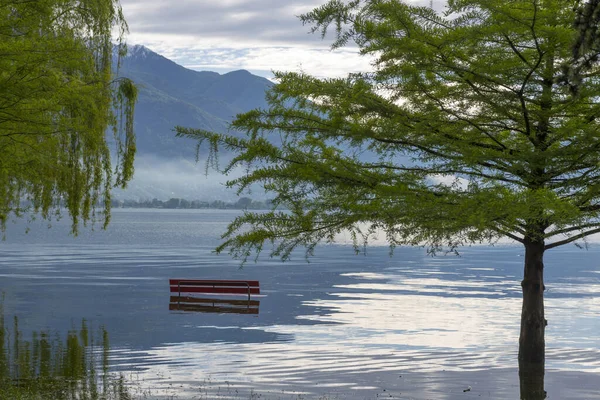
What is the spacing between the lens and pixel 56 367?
22.0 metres

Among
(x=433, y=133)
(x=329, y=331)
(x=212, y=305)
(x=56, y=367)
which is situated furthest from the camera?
(x=212, y=305)

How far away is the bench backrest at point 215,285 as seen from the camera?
4312 centimetres

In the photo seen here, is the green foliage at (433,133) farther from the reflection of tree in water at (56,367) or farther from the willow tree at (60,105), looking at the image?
the reflection of tree in water at (56,367)

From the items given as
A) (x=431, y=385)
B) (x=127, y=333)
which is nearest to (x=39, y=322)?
(x=127, y=333)

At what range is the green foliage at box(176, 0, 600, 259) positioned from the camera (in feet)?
48.7

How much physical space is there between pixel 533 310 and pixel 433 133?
5.93 m

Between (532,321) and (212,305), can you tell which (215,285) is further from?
(532,321)

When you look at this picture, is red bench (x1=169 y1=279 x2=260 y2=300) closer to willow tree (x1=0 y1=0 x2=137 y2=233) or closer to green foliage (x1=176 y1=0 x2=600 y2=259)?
willow tree (x1=0 y1=0 x2=137 y2=233)

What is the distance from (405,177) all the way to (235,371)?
8369 mm

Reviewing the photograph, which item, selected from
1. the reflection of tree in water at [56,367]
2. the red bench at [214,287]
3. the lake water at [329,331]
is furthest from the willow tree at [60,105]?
the red bench at [214,287]

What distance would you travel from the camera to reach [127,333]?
3189 cm

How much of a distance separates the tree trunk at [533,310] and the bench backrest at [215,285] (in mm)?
25002

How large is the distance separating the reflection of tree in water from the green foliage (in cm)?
460

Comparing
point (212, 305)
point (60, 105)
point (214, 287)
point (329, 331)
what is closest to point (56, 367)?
point (60, 105)
